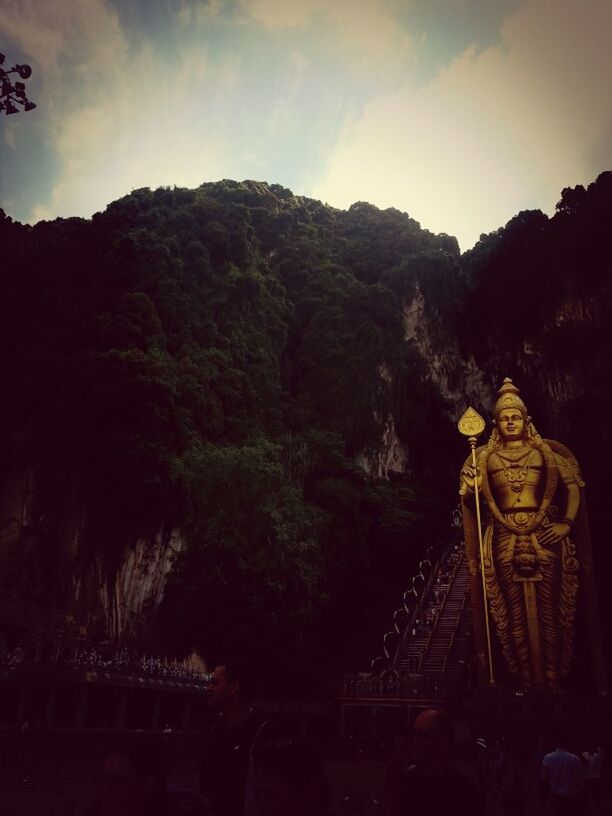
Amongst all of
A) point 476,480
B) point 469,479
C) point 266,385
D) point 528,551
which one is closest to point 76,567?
point 266,385

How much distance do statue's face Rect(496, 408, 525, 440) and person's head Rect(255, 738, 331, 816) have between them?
14.3 metres

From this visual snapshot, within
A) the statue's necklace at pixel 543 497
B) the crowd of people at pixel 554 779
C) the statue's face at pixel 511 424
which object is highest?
the statue's face at pixel 511 424

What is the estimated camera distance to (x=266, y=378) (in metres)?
23.9

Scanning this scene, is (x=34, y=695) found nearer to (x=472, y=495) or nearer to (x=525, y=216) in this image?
(x=472, y=495)

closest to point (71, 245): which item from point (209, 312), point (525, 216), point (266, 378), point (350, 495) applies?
point (209, 312)

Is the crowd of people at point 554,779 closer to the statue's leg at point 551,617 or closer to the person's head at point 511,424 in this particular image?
the statue's leg at point 551,617

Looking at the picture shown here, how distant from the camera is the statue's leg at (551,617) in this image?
44.2 feet

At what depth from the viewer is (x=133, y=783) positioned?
2.07 metres

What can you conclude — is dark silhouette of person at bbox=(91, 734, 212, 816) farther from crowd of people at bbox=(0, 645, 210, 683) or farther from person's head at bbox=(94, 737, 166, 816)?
crowd of people at bbox=(0, 645, 210, 683)

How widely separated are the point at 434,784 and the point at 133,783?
87 centimetres

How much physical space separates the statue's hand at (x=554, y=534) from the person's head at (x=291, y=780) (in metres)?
13.4

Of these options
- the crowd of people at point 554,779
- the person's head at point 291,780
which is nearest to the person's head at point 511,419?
the crowd of people at point 554,779

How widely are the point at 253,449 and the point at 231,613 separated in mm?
4254

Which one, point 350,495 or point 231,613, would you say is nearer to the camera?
→ point 231,613
